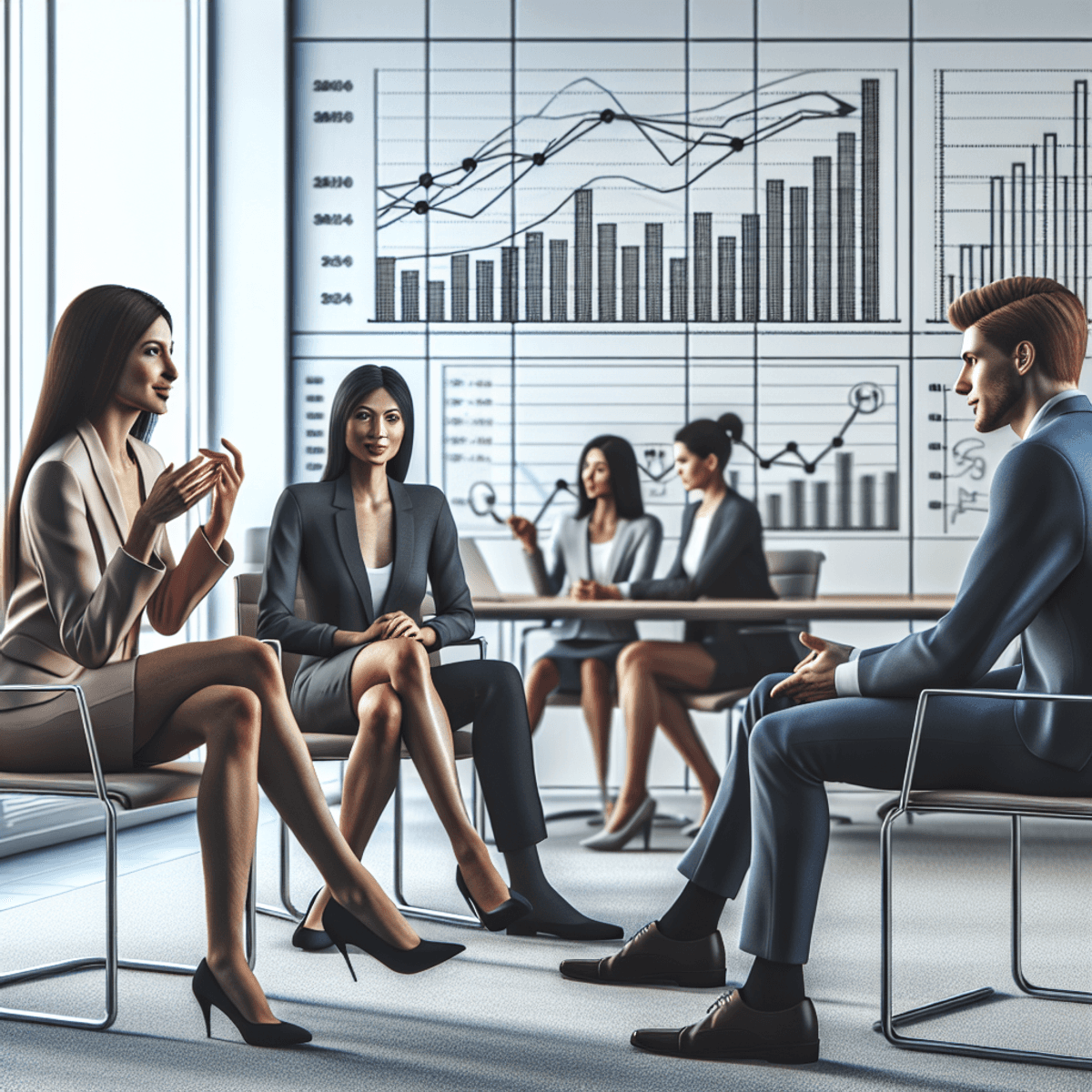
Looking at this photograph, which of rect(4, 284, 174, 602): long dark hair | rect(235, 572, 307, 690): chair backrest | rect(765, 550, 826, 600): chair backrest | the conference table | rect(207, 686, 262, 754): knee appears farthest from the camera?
rect(765, 550, 826, 600): chair backrest

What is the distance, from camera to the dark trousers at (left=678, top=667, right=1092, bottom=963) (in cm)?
183

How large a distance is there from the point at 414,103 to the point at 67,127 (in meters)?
1.56

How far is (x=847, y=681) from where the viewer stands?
6.39 ft

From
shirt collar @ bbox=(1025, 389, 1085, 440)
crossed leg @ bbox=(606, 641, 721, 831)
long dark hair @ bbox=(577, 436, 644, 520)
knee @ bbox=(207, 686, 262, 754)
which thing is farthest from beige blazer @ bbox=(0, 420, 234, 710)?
long dark hair @ bbox=(577, 436, 644, 520)

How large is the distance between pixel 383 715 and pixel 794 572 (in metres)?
2.12

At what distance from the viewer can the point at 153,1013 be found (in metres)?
2.09

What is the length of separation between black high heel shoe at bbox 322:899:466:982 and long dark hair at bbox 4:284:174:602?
32.8 inches

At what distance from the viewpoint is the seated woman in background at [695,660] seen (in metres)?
3.69

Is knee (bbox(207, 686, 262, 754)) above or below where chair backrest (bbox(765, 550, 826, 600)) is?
below

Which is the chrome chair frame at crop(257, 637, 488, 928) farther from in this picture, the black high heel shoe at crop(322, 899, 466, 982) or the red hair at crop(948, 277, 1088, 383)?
the red hair at crop(948, 277, 1088, 383)

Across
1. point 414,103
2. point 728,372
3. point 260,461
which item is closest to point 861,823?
point 728,372

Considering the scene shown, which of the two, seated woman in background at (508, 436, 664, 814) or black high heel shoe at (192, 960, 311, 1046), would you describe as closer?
black high heel shoe at (192, 960, 311, 1046)

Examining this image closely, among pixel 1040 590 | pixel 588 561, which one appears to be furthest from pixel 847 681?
pixel 588 561

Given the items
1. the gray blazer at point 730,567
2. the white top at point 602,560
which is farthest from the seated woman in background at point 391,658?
the white top at point 602,560
